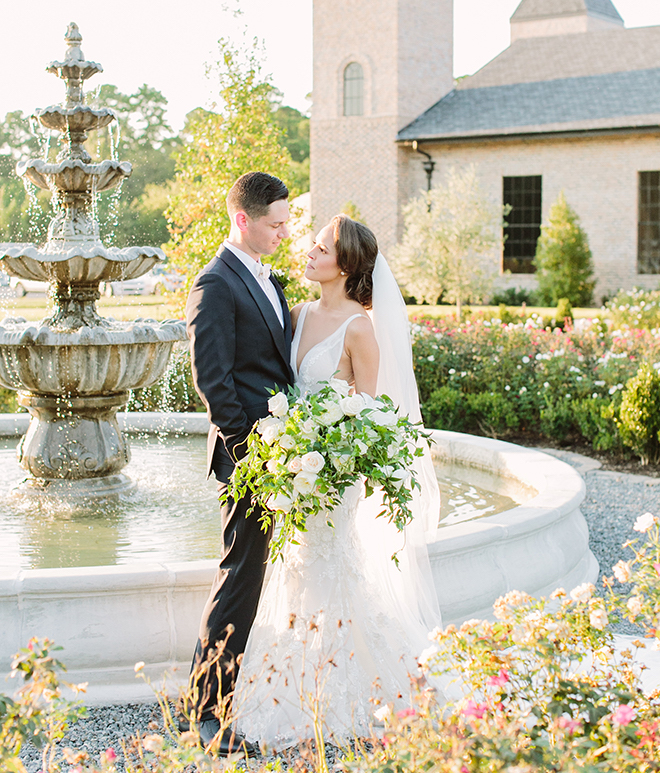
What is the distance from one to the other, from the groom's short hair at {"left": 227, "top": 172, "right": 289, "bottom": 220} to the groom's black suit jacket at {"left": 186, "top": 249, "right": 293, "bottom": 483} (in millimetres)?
Answer: 197

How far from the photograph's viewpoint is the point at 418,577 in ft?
13.6

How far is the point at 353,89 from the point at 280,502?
89.6ft

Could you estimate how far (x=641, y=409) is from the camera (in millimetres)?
8750

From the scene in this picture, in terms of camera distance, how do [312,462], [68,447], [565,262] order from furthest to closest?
1. [565,262]
2. [68,447]
3. [312,462]

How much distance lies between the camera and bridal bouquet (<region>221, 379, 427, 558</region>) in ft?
11.0

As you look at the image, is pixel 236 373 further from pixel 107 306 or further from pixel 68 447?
pixel 107 306

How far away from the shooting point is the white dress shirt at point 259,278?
364 centimetres

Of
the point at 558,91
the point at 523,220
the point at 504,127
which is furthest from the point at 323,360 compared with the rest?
the point at 558,91

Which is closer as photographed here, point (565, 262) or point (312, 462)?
point (312, 462)

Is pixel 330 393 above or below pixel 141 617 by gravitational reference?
above

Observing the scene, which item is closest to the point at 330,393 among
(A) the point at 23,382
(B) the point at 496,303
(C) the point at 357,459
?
(C) the point at 357,459

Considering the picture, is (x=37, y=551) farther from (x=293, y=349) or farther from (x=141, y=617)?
(x=293, y=349)

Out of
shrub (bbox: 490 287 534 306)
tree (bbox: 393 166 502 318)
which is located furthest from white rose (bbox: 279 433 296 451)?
shrub (bbox: 490 287 534 306)

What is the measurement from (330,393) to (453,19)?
29154mm
